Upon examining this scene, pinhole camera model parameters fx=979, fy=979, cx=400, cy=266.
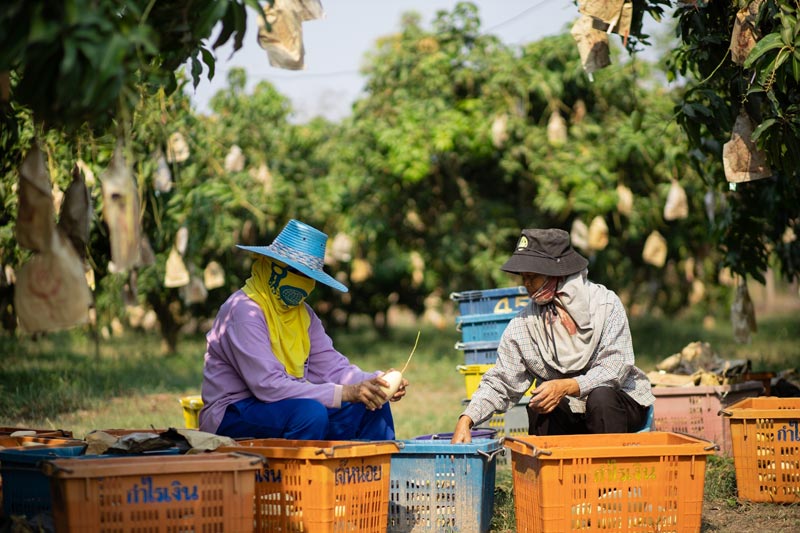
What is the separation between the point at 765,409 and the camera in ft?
15.6

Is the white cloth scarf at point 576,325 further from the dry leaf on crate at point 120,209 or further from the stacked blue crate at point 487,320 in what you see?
the dry leaf on crate at point 120,209

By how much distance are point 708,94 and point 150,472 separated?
3.58m

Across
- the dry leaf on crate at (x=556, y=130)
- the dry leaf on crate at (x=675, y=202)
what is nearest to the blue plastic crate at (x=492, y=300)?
the dry leaf on crate at (x=675, y=202)

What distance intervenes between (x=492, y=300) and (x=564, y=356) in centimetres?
188

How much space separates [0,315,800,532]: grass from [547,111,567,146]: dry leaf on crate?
2736 mm

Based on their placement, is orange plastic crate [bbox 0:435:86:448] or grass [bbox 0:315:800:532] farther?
grass [bbox 0:315:800:532]

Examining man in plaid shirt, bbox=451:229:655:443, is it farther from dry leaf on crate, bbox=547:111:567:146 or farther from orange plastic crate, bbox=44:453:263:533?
dry leaf on crate, bbox=547:111:567:146

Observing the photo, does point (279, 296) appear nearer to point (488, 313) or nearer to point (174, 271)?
point (488, 313)

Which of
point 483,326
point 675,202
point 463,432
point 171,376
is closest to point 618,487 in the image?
point 463,432

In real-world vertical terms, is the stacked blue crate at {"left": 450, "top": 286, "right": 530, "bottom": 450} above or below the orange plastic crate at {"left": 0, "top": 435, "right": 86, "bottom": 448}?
above

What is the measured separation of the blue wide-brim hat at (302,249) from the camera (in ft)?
14.7

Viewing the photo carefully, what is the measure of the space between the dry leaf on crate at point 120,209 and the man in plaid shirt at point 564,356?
172 centimetres

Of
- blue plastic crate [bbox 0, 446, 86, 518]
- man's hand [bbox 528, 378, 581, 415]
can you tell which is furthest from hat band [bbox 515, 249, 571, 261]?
blue plastic crate [bbox 0, 446, 86, 518]

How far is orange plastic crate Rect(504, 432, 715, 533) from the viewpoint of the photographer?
360cm
